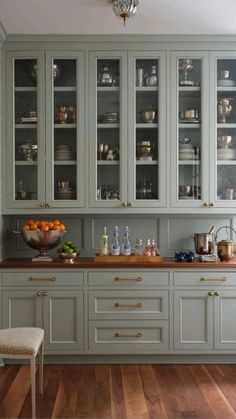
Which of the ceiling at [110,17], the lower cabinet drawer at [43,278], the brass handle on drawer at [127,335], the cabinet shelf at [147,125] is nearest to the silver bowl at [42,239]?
the lower cabinet drawer at [43,278]

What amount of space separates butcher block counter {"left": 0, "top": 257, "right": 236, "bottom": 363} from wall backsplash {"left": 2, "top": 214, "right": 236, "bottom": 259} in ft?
1.54

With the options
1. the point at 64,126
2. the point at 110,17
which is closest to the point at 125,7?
the point at 110,17

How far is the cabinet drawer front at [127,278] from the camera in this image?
3602 millimetres

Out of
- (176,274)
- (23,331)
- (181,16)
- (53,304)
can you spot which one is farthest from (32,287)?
(181,16)

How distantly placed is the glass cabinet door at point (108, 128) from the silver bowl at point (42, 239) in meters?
0.38

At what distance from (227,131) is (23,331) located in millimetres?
2150

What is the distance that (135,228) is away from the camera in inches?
160

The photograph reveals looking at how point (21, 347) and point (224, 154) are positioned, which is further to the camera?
point (224, 154)

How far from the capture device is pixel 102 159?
3.78m

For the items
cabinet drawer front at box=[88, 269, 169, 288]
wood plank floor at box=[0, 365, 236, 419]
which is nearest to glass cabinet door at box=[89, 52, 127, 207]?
cabinet drawer front at box=[88, 269, 169, 288]

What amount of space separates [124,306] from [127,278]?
0.21m

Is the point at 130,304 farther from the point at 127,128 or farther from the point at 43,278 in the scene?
the point at 127,128

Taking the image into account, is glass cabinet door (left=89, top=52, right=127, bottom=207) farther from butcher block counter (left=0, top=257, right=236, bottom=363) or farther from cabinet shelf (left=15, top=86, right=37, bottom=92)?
butcher block counter (left=0, top=257, right=236, bottom=363)

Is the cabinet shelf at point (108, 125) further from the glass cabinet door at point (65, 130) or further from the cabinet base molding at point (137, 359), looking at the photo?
the cabinet base molding at point (137, 359)
